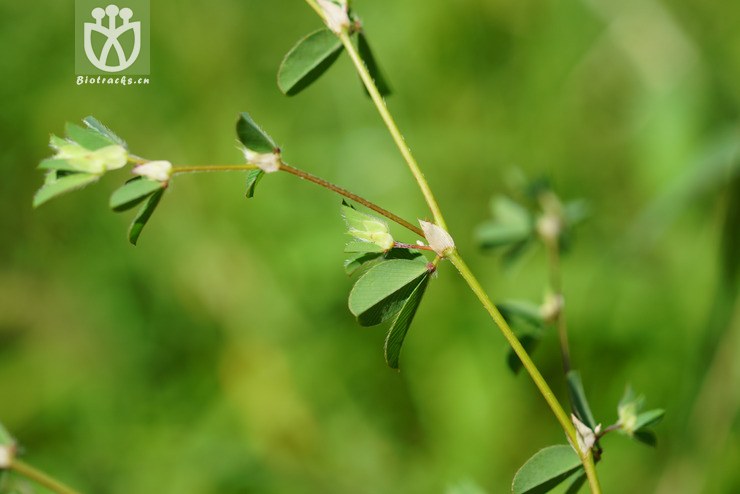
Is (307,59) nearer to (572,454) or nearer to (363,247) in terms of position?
(363,247)

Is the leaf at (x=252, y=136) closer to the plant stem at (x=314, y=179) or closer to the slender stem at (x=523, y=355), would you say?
the plant stem at (x=314, y=179)

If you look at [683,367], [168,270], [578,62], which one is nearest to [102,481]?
[168,270]

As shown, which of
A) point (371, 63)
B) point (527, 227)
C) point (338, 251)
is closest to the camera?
point (371, 63)

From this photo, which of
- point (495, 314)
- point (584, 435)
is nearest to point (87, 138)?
point (495, 314)

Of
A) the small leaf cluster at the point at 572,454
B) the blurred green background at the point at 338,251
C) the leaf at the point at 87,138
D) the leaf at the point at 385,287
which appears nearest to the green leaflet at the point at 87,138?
the leaf at the point at 87,138

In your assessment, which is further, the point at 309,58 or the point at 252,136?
the point at 309,58

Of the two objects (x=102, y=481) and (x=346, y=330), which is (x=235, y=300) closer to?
(x=346, y=330)
